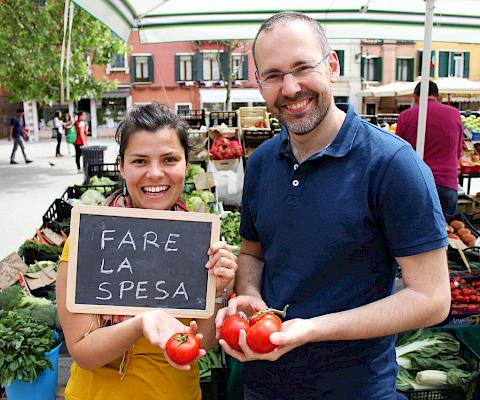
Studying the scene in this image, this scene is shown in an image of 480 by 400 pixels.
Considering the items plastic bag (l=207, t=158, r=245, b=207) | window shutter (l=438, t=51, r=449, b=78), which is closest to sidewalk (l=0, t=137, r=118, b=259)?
plastic bag (l=207, t=158, r=245, b=207)

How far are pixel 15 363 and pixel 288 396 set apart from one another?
1.63 m

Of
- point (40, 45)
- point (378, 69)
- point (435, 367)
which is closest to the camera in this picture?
point (435, 367)

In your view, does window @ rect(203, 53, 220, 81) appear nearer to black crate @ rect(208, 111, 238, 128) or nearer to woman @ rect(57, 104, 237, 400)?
black crate @ rect(208, 111, 238, 128)

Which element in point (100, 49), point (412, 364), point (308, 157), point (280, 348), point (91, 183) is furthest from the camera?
point (100, 49)

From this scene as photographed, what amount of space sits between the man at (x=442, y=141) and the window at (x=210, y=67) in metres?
28.5

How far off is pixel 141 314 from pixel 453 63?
35761 mm

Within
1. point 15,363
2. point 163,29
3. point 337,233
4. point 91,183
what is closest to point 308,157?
point 337,233

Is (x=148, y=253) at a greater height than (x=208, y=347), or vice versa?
(x=148, y=253)

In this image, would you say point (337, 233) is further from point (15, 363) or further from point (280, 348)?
point (15, 363)

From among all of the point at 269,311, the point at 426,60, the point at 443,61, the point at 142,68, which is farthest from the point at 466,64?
the point at 269,311

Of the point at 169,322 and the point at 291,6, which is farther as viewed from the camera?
the point at 291,6

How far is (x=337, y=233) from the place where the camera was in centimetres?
150

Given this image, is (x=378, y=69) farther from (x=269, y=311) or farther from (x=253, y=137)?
(x=269, y=311)

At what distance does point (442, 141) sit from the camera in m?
5.30
